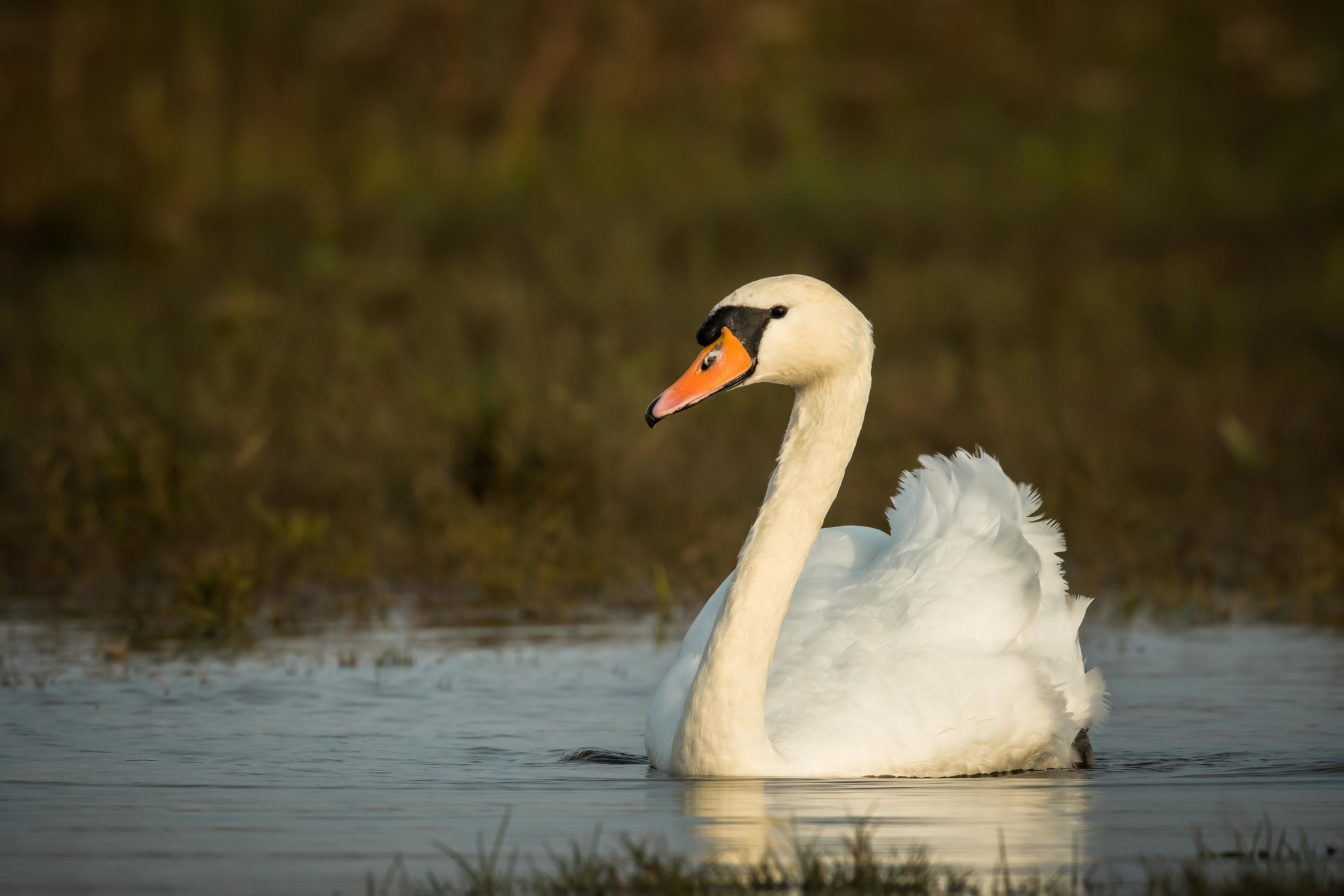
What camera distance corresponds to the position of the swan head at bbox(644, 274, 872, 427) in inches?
228

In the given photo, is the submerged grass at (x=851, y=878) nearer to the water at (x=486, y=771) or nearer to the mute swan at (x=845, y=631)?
the water at (x=486, y=771)

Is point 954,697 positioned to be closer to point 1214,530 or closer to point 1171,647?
point 1171,647

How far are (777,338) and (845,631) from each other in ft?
3.33

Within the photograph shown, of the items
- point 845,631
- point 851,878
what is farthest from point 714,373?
point 851,878

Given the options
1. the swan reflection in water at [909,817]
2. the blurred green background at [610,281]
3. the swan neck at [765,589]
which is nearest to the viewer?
the swan reflection in water at [909,817]

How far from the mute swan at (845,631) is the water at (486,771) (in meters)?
0.13

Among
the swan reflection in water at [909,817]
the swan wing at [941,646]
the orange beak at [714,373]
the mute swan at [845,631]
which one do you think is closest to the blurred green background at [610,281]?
the swan wing at [941,646]

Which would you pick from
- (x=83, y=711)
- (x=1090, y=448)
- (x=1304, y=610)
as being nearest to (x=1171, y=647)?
(x=1304, y=610)

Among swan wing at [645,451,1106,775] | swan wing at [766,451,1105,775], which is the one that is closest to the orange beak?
swan wing at [645,451,1106,775]

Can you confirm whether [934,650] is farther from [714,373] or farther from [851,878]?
[851,878]

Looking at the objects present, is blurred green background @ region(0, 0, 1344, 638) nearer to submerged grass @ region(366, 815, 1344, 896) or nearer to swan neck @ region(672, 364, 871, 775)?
swan neck @ region(672, 364, 871, 775)

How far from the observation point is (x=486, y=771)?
19.5 ft

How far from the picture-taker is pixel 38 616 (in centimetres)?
877

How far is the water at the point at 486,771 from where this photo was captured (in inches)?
187
